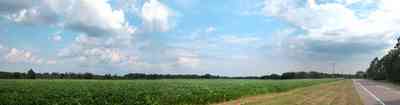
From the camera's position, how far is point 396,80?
85688mm

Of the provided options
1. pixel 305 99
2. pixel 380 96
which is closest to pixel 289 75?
pixel 380 96

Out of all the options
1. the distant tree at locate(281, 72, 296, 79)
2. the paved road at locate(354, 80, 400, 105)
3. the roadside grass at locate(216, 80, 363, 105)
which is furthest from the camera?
the distant tree at locate(281, 72, 296, 79)

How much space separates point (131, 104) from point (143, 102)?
906mm

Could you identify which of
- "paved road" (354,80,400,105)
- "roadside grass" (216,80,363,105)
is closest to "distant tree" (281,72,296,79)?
"paved road" (354,80,400,105)

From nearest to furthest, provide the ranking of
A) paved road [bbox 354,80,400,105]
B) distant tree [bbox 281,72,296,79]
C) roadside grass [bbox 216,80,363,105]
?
paved road [bbox 354,80,400,105] → roadside grass [bbox 216,80,363,105] → distant tree [bbox 281,72,296,79]

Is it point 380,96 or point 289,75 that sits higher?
point 289,75

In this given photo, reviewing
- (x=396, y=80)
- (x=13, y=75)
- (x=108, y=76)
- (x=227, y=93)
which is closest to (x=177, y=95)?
(x=227, y=93)

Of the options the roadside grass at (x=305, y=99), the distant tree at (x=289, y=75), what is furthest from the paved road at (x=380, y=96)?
the distant tree at (x=289, y=75)

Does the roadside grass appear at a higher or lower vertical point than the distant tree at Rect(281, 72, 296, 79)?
lower

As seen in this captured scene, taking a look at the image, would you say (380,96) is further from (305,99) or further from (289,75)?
(289,75)

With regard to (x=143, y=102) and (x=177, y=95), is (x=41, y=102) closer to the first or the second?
(x=143, y=102)

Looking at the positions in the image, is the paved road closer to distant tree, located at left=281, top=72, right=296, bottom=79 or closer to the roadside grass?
the roadside grass

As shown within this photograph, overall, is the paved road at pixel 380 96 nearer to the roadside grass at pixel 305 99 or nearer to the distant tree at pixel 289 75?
the roadside grass at pixel 305 99

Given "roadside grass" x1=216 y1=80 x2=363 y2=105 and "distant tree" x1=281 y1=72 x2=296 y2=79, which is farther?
"distant tree" x1=281 y1=72 x2=296 y2=79
